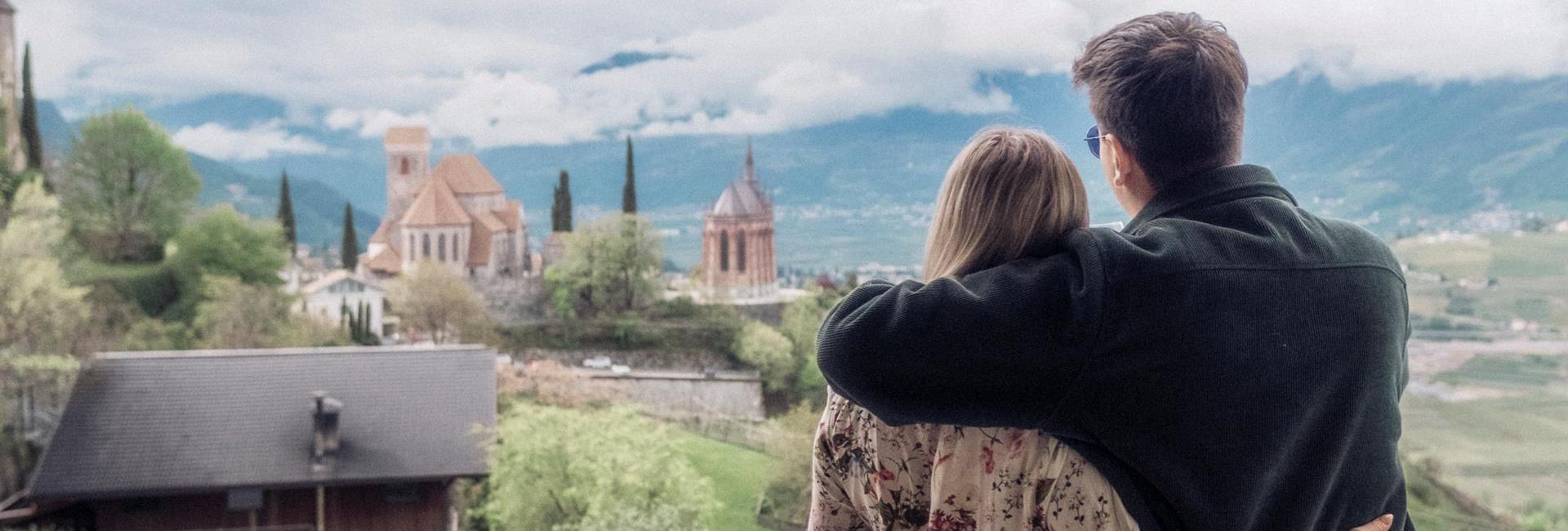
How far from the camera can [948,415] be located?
0.66 meters

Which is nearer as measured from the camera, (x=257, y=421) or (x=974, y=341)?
(x=974, y=341)

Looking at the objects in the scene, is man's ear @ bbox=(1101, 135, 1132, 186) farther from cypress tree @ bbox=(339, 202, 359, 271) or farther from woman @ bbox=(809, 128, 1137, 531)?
cypress tree @ bbox=(339, 202, 359, 271)

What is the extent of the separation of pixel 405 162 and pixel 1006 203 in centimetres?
1292

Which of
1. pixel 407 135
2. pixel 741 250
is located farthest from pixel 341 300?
pixel 741 250

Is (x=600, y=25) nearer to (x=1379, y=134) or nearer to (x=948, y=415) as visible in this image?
(x=1379, y=134)

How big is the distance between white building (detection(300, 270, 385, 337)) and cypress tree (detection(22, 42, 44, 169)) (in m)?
2.84

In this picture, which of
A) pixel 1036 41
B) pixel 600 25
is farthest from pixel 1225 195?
pixel 600 25

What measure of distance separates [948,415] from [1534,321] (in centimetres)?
543

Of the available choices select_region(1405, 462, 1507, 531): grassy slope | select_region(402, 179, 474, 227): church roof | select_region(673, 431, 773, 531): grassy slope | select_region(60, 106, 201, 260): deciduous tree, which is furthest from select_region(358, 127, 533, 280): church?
select_region(1405, 462, 1507, 531): grassy slope

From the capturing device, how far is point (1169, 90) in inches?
27.3

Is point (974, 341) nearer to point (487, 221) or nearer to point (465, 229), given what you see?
point (487, 221)

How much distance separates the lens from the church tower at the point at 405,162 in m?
12.7

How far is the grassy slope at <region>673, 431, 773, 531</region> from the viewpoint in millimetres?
5504

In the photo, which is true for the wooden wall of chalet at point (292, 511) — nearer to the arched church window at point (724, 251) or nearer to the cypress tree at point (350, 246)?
the arched church window at point (724, 251)
